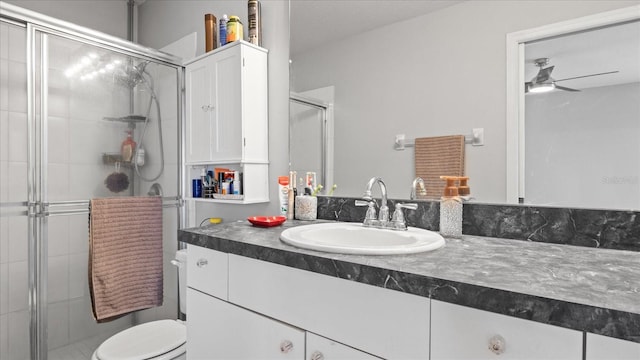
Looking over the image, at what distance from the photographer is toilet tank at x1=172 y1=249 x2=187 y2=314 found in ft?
6.03

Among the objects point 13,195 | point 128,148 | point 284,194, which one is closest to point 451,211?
point 284,194

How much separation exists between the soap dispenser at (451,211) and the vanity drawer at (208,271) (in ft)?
2.37

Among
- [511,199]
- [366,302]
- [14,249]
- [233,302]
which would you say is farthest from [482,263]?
[14,249]

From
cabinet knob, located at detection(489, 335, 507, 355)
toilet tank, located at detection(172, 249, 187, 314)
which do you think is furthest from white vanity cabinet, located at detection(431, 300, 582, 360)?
toilet tank, located at detection(172, 249, 187, 314)

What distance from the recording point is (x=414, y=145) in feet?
4.41

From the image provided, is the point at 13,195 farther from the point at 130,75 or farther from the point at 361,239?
the point at 361,239

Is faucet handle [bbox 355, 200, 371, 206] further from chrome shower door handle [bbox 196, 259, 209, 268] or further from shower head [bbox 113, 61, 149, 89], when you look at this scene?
shower head [bbox 113, 61, 149, 89]

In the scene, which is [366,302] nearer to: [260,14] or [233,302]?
[233,302]

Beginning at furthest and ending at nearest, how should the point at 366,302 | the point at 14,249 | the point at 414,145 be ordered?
the point at 14,249, the point at 414,145, the point at 366,302

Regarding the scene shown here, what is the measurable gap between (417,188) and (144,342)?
1361mm

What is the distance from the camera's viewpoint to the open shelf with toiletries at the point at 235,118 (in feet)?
5.52

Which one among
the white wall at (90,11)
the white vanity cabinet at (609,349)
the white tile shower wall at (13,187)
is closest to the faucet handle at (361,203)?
the white vanity cabinet at (609,349)

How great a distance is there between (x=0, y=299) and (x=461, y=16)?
250cm

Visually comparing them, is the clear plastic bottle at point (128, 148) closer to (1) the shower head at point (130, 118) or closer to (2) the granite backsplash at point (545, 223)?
(1) the shower head at point (130, 118)
